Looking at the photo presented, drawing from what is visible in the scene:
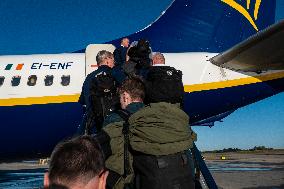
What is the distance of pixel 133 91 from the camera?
143 inches

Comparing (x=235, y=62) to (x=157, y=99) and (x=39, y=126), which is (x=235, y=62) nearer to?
(x=39, y=126)

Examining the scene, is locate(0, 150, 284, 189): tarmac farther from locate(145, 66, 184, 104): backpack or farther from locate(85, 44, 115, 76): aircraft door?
locate(85, 44, 115, 76): aircraft door

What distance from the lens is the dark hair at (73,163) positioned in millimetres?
1642

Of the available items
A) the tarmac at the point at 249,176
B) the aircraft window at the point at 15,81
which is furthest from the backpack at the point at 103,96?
the aircraft window at the point at 15,81

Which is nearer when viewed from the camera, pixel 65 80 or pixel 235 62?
pixel 235 62

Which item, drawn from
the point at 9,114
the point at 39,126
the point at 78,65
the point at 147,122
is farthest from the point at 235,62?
the point at 147,122

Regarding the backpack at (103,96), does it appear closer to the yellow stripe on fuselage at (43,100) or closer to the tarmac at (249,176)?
the tarmac at (249,176)

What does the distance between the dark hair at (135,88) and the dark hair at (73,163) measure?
1.90m

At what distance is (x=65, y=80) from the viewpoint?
412 inches

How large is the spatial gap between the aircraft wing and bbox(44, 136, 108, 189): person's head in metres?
6.15

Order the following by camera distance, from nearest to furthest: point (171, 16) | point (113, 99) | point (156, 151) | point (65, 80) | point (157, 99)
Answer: point (156, 151)
point (157, 99)
point (113, 99)
point (65, 80)
point (171, 16)

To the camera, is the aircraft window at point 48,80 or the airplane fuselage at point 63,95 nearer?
the airplane fuselage at point 63,95

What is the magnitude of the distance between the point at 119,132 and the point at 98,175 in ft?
4.07

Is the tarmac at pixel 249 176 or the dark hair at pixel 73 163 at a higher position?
the tarmac at pixel 249 176
